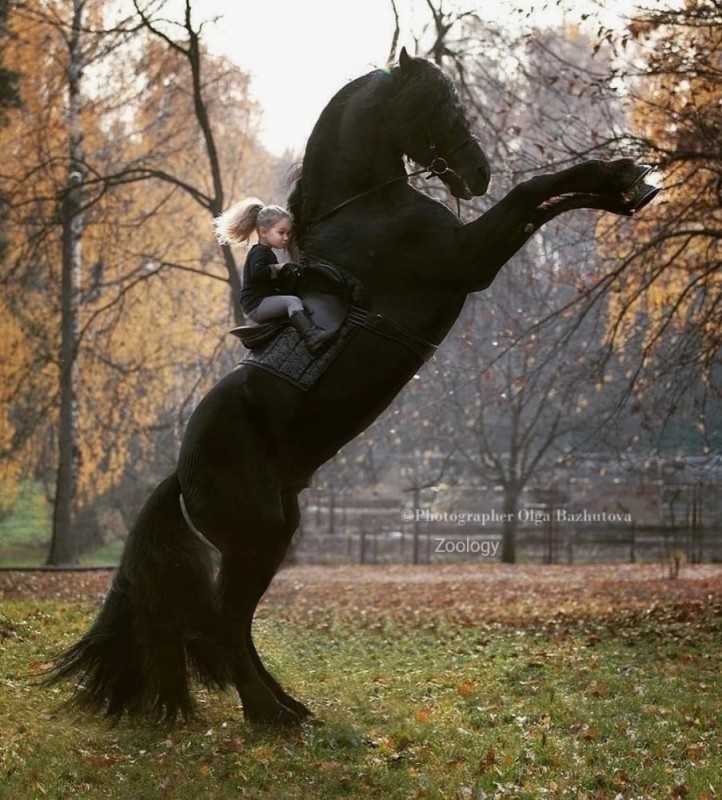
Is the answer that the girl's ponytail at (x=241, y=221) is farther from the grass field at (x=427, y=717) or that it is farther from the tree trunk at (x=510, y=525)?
the tree trunk at (x=510, y=525)

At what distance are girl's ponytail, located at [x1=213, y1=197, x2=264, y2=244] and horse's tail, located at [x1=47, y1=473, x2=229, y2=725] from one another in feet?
4.51

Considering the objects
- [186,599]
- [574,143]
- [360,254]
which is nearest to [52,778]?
[186,599]

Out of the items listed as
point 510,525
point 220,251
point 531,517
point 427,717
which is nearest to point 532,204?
point 427,717

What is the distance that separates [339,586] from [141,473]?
9.86 metres

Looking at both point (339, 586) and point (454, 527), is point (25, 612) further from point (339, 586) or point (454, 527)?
point (454, 527)

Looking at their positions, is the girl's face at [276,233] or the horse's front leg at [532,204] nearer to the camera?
the horse's front leg at [532,204]

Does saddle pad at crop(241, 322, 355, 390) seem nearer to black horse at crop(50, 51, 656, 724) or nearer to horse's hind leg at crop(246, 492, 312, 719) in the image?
black horse at crop(50, 51, 656, 724)

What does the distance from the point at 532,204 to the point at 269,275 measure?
1250mm

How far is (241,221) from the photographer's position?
5754mm

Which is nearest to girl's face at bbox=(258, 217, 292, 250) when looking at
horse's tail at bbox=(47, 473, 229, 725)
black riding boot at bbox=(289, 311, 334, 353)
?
black riding boot at bbox=(289, 311, 334, 353)

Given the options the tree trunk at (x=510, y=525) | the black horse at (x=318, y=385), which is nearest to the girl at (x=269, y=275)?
the black horse at (x=318, y=385)

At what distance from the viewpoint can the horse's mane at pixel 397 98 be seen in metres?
5.40

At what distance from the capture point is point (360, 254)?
538 centimetres

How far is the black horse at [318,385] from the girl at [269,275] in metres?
0.10
